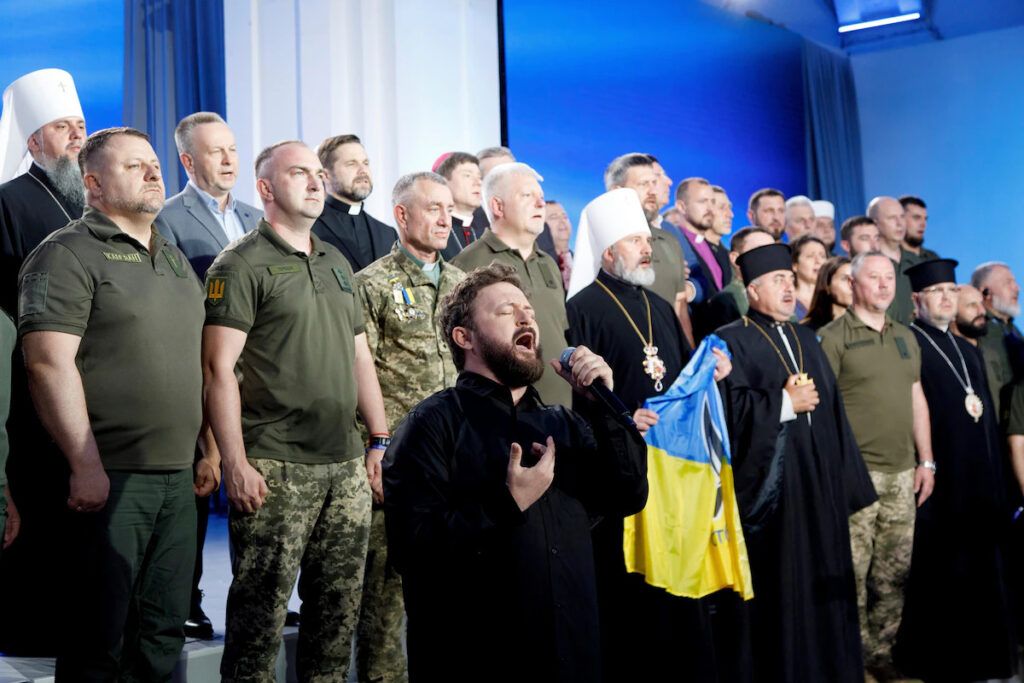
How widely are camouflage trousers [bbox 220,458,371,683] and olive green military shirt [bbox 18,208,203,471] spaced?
33 cm

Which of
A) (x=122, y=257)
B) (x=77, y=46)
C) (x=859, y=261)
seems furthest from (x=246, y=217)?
(x=859, y=261)

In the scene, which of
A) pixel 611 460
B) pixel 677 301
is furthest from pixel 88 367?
pixel 677 301

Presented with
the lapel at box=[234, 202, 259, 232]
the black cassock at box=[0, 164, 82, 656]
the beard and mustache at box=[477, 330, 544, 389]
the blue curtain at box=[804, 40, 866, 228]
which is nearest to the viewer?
the beard and mustache at box=[477, 330, 544, 389]

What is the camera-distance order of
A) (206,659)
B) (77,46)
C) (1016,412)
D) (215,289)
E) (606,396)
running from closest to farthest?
(606,396) < (215,289) < (206,659) < (1016,412) < (77,46)

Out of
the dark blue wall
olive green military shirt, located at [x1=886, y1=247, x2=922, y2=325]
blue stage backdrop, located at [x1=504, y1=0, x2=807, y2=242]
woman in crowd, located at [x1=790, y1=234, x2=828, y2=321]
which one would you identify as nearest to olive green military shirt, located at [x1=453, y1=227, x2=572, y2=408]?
woman in crowd, located at [x1=790, y1=234, x2=828, y2=321]

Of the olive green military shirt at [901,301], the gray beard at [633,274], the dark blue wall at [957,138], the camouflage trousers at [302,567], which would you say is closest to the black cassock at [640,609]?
the gray beard at [633,274]

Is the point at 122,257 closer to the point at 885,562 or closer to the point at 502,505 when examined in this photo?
the point at 502,505

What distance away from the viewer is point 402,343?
4102 mm

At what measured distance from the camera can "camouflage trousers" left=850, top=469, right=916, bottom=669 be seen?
5.35 metres

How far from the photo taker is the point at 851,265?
18.9 ft

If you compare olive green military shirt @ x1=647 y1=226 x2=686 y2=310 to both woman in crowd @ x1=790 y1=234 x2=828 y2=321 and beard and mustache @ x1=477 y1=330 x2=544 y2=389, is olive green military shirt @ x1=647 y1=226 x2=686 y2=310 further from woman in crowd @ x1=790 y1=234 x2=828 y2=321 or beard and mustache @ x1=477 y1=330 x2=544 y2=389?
beard and mustache @ x1=477 y1=330 x2=544 y2=389

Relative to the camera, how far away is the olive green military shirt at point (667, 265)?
5.62 m

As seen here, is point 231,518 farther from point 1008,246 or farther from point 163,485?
point 1008,246

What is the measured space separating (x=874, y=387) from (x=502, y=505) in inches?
129
